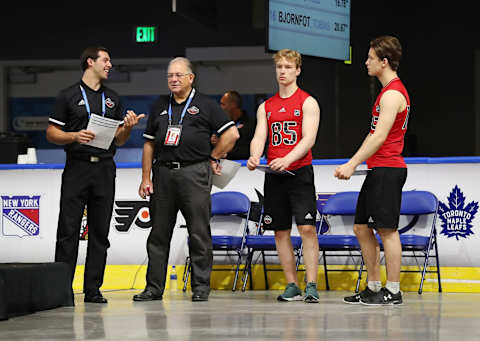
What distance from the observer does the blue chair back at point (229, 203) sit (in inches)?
276

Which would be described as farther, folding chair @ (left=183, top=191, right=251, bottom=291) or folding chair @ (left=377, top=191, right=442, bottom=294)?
folding chair @ (left=183, top=191, right=251, bottom=291)

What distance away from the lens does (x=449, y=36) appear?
39.8 ft

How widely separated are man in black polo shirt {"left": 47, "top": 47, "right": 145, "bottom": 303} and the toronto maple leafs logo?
2797 millimetres

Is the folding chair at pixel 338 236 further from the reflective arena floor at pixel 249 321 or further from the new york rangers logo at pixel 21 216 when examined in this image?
the new york rangers logo at pixel 21 216

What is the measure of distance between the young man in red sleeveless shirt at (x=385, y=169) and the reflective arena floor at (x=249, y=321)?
10.9 inches

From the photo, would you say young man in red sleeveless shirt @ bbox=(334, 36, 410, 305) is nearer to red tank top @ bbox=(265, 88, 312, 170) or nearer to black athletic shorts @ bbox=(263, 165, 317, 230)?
black athletic shorts @ bbox=(263, 165, 317, 230)

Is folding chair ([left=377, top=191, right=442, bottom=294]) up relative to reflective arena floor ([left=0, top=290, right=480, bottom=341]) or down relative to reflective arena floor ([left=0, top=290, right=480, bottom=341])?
up

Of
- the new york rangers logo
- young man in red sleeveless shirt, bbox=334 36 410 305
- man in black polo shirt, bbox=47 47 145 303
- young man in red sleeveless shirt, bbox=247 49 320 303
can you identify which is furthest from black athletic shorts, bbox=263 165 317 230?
the new york rangers logo

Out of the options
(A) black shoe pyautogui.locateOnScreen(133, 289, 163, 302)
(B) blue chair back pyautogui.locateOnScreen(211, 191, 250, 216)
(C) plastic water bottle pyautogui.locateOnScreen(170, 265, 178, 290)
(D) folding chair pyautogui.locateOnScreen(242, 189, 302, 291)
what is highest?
(B) blue chair back pyautogui.locateOnScreen(211, 191, 250, 216)

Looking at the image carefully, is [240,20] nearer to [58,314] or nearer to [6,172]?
[6,172]

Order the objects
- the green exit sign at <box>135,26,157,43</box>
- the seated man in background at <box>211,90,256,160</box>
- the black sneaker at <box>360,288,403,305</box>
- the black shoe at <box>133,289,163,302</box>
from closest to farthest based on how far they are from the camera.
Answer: the black sneaker at <box>360,288,403,305</box> → the black shoe at <box>133,289,163,302</box> → the seated man in background at <box>211,90,256,160</box> → the green exit sign at <box>135,26,157,43</box>

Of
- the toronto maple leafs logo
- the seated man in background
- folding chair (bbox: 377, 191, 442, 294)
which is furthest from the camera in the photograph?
the seated man in background

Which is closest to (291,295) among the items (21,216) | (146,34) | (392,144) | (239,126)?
(392,144)

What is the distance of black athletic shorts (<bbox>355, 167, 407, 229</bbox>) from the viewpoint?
5113 mm
